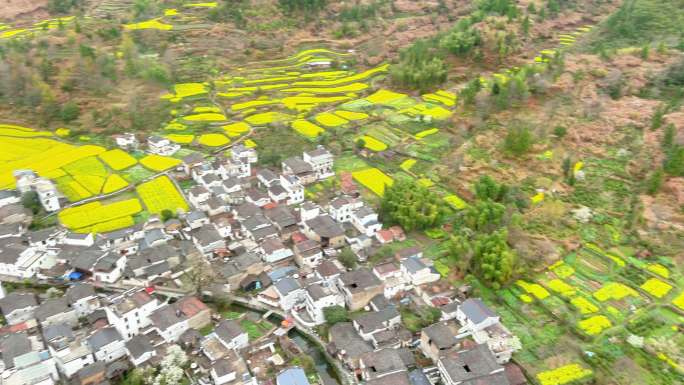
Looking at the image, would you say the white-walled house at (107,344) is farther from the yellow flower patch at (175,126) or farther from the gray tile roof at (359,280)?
the yellow flower patch at (175,126)

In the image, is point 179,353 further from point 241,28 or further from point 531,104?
point 241,28

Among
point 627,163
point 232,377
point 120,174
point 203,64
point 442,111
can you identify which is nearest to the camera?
point 232,377

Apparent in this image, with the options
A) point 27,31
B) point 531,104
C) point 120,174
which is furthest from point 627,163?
point 27,31

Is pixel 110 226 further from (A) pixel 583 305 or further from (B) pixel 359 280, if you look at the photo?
(A) pixel 583 305

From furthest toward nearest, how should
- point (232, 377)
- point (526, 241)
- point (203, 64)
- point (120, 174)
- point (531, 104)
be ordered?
point (203, 64), point (531, 104), point (120, 174), point (526, 241), point (232, 377)

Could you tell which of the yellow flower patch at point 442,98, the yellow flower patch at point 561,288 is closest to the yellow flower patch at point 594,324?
the yellow flower patch at point 561,288
